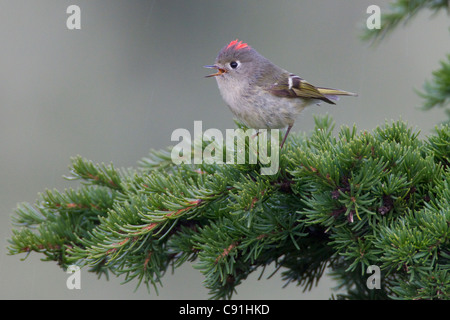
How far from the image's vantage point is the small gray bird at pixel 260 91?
2439mm

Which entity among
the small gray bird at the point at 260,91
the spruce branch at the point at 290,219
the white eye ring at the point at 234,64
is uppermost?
the white eye ring at the point at 234,64

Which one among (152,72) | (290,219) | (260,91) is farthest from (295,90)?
(152,72)

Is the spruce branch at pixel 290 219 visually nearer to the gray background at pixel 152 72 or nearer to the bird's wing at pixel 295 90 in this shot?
the bird's wing at pixel 295 90

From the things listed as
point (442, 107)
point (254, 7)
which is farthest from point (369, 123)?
point (442, 107)

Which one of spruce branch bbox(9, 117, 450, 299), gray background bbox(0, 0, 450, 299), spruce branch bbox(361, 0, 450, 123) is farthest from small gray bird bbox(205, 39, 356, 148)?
gray background bbox(0, 0, 450, 299)

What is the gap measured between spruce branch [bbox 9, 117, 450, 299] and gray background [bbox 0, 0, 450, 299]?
2.31m

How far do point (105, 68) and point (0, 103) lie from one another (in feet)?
2.93

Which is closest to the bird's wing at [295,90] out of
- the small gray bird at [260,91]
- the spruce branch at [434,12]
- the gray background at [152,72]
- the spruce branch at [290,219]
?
the small gray bird at [260,91]

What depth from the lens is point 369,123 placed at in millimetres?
4074

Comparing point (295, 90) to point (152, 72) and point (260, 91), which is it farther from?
point (152, 72)

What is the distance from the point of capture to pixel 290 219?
1391 millimetres

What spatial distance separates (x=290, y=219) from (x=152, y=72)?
3.43 meters

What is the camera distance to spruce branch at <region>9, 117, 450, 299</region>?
4.03 ft

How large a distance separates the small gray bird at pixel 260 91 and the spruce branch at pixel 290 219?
30.5 inches
